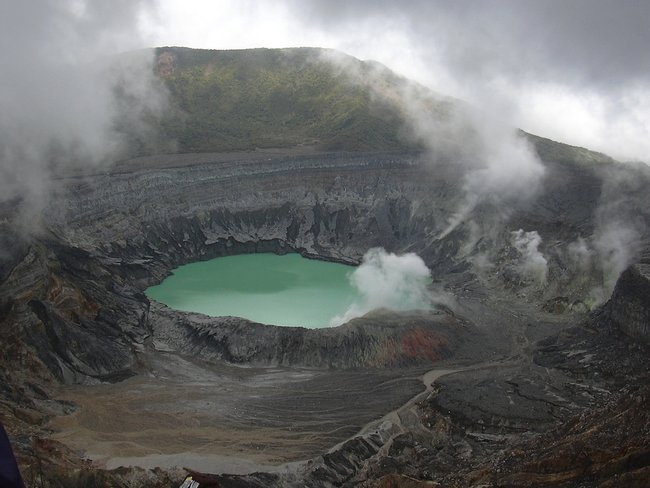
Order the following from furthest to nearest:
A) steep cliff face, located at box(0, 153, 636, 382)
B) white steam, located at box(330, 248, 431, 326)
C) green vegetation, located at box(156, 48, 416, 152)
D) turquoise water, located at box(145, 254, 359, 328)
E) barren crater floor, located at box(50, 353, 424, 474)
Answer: green vegetation, located at box(156, 48, 416, 152), turquoise water, located at box(145, 254, 359, 328), white steam, located at box(330, 248, 431, 326), steep cliff face, located at box(0, 153, 636, 382), barren crater floor, located at box(50, 353, 424, 474)

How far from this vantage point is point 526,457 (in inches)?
936

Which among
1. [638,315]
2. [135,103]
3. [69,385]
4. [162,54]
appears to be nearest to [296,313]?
[69,385]

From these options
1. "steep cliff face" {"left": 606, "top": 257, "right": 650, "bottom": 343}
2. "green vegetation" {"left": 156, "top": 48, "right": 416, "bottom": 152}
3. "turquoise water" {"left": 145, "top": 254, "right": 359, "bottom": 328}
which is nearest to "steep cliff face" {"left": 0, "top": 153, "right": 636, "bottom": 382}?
"turquoise water" {"left": 145, "top": 254, "right": 359, "bottom": 328}

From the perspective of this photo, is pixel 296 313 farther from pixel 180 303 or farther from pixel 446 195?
pixel 446 195

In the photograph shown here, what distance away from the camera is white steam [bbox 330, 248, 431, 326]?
1897 inches

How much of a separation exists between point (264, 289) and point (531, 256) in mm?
21212

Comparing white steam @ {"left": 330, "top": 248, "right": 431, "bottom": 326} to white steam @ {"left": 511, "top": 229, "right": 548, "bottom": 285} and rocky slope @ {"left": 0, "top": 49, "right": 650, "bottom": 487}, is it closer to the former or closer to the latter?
rocky slope @ {"left": 0, "top": 49, "right": 650, "bottom": 487}

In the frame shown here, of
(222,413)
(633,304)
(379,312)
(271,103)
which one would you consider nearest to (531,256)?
(379,312)

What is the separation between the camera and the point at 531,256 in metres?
51.8

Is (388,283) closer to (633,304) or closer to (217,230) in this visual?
(217,230)

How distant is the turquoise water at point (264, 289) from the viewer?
164ft

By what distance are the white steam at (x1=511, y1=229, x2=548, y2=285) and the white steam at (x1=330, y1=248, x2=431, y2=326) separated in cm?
766

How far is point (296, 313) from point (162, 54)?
182 feet

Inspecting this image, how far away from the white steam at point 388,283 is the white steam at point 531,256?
7.66m
